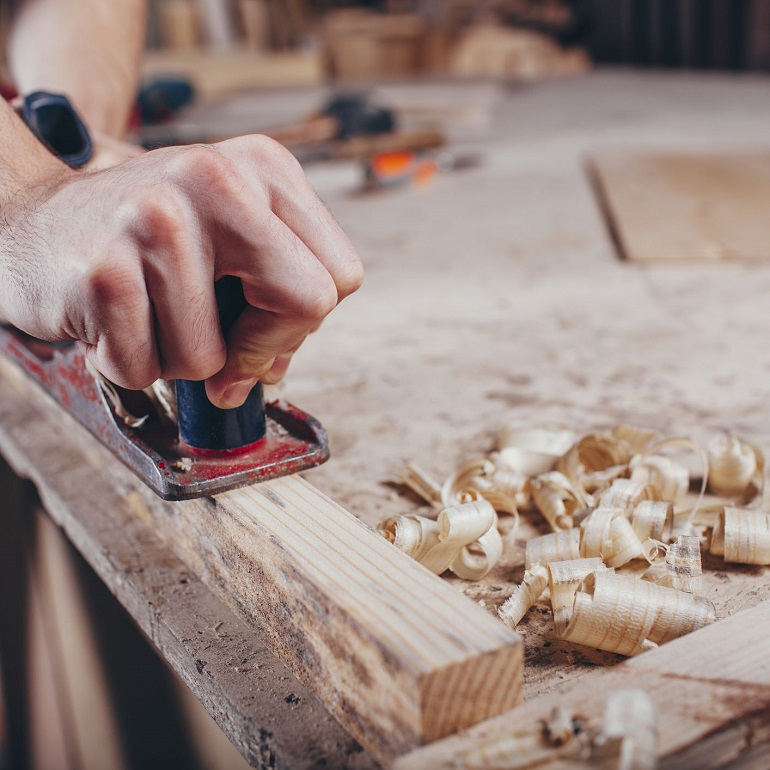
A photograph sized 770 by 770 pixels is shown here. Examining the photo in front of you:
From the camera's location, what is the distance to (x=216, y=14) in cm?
704

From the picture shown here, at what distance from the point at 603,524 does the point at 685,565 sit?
0.08 meters

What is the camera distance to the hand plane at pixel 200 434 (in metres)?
0.82

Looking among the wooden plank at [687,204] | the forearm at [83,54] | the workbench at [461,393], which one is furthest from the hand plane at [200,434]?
the wooden plank at [687,204]

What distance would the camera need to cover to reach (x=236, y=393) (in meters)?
0.80

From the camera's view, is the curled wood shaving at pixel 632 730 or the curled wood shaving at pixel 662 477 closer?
the curled wood shaving at pixel 632 730

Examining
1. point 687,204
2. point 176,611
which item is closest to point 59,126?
point 176,611

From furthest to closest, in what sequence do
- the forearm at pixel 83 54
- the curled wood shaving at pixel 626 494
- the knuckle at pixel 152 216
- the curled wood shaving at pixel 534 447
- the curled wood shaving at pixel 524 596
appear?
1. the forearm at pixel 83 54
2. the curled wood shaving at pixel 534 447
3. the curled wood shaving at pixel 626 494
4. the curled wood shaving at pixel 524 596
5. the knuckle at pixel 152 216

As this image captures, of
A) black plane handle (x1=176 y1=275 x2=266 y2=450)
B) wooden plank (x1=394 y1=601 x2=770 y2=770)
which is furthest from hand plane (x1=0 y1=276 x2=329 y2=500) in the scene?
wooden plank (x1=394 y1=601 x2=770 y2=770)

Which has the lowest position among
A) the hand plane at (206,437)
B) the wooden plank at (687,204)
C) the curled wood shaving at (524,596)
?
the wooden plank at (687,204)

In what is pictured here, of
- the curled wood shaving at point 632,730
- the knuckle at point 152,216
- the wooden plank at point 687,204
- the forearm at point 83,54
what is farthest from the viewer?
the wooden plank at point 687,204

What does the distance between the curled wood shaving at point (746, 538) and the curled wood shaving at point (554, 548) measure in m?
0.14

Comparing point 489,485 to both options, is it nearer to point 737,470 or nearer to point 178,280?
point 737,470

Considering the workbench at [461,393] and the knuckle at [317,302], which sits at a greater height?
the knuckle at [317,302]

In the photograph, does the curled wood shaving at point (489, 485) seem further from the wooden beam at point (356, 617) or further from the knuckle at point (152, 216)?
the knuckle at point (152, 216)
